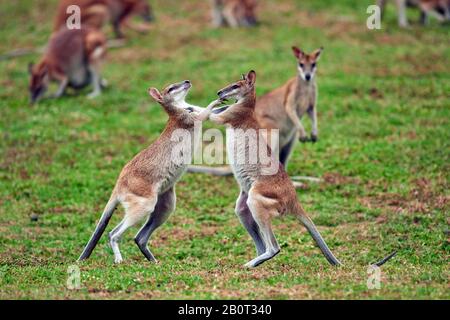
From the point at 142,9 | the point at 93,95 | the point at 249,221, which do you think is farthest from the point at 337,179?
the point at 142,9

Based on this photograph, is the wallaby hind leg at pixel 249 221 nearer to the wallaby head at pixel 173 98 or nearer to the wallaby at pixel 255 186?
the wallaby at pixel 255 186

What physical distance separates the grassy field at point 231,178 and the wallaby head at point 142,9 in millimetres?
333

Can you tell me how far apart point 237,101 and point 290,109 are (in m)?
2.39

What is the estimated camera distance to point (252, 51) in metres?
15.8

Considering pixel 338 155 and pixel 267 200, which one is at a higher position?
pixel 267 200

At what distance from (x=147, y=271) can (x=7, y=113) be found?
7207mm

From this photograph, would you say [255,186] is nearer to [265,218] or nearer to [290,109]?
[265,218]

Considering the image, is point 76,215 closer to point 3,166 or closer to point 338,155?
point 3,166

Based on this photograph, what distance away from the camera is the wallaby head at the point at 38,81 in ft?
46.1

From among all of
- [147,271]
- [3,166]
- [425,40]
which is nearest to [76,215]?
[3,166]

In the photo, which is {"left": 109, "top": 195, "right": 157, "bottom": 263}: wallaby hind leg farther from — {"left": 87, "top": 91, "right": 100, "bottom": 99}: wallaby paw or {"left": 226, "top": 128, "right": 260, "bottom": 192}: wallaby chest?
{"left": 87, "top": 91, "right": 100, "bottom": 99}: wallaby paw

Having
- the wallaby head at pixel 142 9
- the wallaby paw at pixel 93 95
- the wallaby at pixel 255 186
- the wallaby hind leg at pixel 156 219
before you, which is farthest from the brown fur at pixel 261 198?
the wallaby head at pixel 142 9

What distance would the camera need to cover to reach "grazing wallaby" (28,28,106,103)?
46.4 ft
